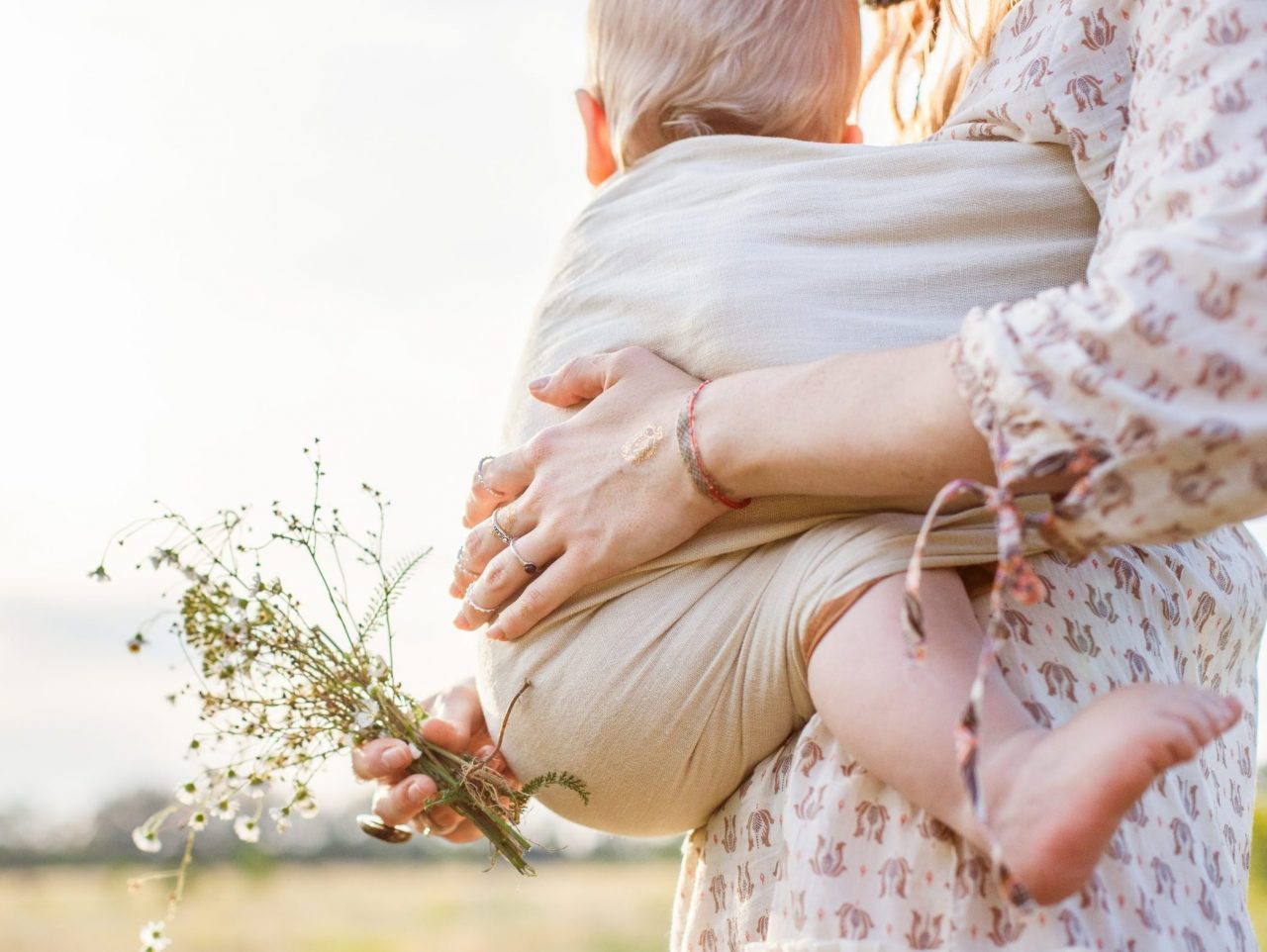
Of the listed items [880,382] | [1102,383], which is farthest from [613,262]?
[1102,383]

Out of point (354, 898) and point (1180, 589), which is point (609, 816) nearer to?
point (1180, 589)

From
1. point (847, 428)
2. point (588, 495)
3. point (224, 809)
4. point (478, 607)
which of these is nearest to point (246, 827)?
point (224, 809)

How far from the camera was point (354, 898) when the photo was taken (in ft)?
21.4

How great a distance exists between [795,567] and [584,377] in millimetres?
369

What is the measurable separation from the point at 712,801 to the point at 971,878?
40 centimetres

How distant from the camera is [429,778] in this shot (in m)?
1.58

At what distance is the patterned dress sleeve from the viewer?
94 cm

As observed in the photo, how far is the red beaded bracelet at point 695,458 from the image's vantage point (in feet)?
4.20

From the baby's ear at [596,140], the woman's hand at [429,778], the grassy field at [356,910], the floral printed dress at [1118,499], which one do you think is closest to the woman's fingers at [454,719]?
the woman's hand at [429,778]

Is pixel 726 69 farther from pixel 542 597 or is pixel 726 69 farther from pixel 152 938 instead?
pixel 152 938

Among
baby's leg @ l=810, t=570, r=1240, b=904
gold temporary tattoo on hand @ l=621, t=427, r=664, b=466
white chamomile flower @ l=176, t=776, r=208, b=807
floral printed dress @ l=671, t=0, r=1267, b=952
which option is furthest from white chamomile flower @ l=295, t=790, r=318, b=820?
baby's leg @ l=810, t=570, r=1240, b=904

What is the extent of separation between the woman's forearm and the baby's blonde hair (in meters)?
0.62

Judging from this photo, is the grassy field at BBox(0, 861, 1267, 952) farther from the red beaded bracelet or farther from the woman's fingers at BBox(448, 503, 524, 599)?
the red beaded bracelet

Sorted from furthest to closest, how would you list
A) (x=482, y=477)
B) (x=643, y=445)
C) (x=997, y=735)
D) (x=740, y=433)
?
1. (x=482, y=477)
2. (x=643, y=445)
3. (x=740, y=433)
4. (x=997, y=735)
